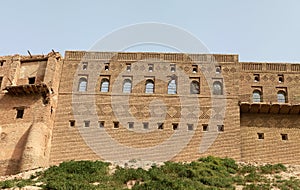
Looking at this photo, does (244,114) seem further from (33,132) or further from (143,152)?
(33,132)

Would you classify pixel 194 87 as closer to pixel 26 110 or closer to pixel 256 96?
pixel 256 96

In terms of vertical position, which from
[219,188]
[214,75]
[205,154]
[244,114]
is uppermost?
[214,75]

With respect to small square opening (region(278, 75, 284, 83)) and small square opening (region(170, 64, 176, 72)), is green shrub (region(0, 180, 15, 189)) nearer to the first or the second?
small square opening (region(170, 64, 176, 72))

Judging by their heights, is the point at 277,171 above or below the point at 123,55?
below

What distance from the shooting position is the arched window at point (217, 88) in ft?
101

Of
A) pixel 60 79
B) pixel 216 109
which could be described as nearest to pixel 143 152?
pixel 216 109

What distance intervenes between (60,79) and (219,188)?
48.5 feet

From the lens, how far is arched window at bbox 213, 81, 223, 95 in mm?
30731

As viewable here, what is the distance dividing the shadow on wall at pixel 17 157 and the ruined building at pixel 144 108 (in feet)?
0.22

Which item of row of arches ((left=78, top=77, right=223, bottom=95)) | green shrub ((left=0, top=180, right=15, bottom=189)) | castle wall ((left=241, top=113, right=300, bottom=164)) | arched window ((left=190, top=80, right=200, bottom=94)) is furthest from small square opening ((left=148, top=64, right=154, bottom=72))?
green shrub ((left=0, top=180, right=15, bottom=189))

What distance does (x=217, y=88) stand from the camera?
30.9 meters

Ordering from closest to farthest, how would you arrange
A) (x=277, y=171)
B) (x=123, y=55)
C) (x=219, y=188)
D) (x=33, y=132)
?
(x=219, y=188)
(x=277, y=171)
(x=33, y=132)
(x=123, y=55)

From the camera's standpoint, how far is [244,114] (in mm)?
30328

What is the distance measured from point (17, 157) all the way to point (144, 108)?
28.7ft
